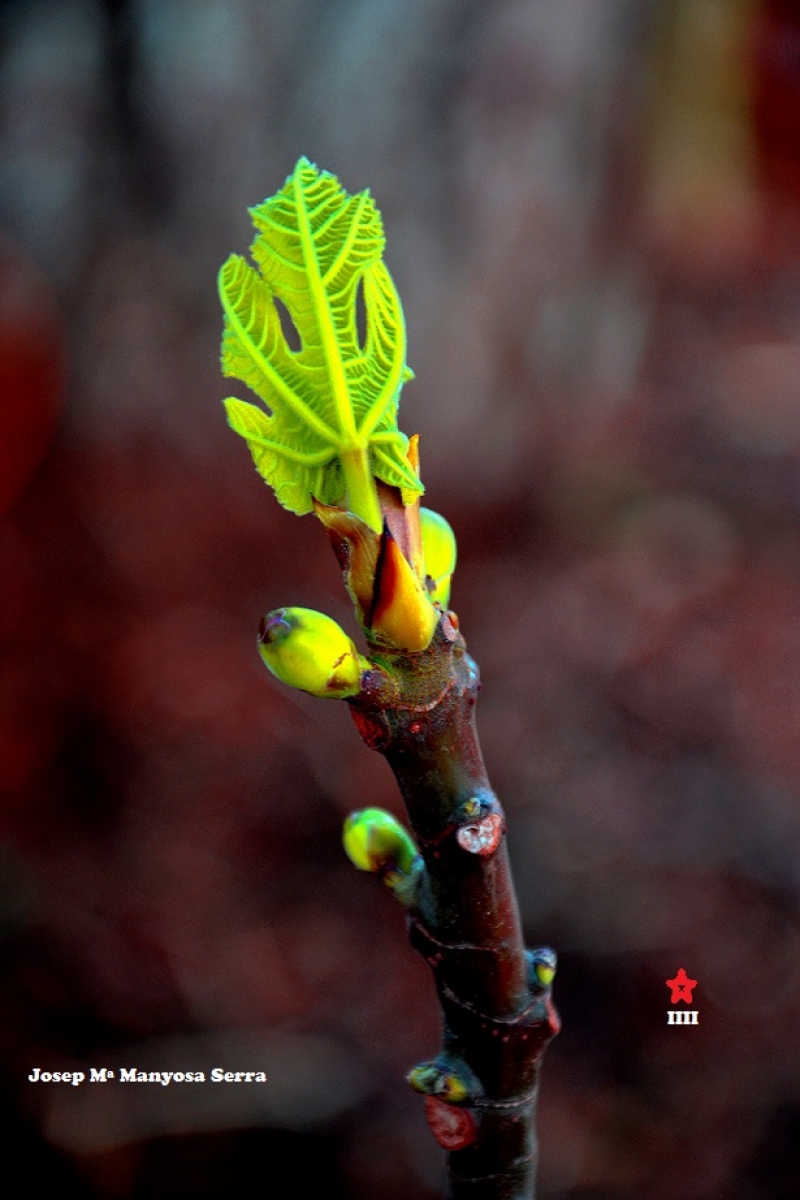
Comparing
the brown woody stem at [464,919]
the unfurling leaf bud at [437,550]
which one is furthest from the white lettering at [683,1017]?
the unfurling leaf bud at [437,550]

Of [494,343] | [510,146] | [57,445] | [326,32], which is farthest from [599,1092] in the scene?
[326,32]

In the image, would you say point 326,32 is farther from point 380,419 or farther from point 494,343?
point 380,419

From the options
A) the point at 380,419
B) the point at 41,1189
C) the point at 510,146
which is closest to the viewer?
the point at 380,419

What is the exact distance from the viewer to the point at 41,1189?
43.2 inches

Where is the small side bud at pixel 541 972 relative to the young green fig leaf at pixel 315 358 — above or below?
below

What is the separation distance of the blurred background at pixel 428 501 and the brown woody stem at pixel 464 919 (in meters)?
0.79

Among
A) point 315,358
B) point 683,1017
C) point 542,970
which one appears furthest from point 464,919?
point 683,1017

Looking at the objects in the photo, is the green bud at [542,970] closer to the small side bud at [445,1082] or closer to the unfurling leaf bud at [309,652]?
the small side bud at [445,1082]

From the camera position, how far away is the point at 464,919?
355 mm

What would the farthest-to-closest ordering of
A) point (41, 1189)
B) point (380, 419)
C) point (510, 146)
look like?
point (510, 146) < point (41, 1189) < point (380, 419)

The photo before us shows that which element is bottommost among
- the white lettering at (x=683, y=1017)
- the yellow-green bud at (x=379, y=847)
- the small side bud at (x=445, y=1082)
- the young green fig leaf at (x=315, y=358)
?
the white lettering at (x=683, y=1017)

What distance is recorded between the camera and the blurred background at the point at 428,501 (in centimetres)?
116

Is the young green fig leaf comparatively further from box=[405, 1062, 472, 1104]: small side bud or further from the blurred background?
the blurred background

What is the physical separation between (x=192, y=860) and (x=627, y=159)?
1128 millimetres
